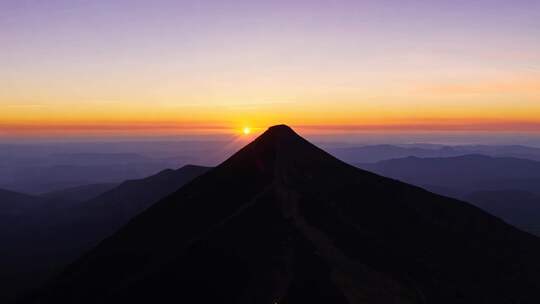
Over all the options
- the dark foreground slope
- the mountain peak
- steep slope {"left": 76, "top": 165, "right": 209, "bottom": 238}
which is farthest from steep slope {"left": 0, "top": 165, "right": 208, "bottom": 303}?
the mountain peak

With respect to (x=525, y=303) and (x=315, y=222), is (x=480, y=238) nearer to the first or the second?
(x=525, y=303)

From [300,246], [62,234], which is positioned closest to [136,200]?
[62,234]

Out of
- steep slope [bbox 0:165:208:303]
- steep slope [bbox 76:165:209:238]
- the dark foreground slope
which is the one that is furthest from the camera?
steep slope [bbox 76:165:209:238]

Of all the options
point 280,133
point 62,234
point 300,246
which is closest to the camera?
point 300,246

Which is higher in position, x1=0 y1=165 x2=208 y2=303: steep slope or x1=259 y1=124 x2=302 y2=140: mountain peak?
x1=259 y1=124 x2=302 y2=140: mountain peak

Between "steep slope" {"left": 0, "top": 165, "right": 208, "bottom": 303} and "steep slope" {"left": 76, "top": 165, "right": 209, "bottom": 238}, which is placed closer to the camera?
"steep slope" {"left": 0, "top": 165, "right": 208, "bottom": 303}

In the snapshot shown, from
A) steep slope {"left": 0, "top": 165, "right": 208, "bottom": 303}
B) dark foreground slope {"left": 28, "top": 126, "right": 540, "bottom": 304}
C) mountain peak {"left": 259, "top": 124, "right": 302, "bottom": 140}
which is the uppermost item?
mountain peak {"left": 259, "top": 124, "right": 302, "bottom": 140}

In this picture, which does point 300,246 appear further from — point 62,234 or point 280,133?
point 62,234

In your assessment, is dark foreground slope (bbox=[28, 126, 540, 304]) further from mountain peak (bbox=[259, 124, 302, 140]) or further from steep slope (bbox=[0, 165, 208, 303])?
steep slope (bbox=[0, 165, 208, 303])

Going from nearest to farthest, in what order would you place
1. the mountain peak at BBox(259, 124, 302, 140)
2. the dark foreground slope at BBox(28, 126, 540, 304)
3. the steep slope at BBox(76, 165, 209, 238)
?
the dark foreground slope at BBox(28, 126, 540, 304) < the mountain peak at BBox(259, 124, 302, 140) < the steep slope at BBox(76, 165, 209, 238)
